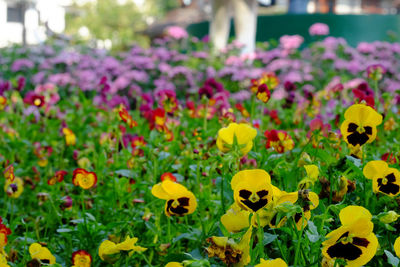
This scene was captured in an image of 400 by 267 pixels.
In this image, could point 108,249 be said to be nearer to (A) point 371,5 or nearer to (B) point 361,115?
(B) point 361,115

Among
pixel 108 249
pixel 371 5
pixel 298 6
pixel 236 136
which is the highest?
pixel 371 5

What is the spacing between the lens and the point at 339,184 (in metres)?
1.22

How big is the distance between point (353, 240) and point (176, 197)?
38 cm

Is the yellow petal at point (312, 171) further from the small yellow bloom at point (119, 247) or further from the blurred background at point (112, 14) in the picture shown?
the blurred background at point (112, 14)

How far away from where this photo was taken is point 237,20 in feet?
22.8

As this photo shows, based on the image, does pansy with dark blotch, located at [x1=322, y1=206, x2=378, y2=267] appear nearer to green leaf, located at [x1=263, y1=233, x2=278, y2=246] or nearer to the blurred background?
green leaf, located at [x1=263, y1=233, x2=278, y2=246]

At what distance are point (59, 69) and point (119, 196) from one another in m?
4.07

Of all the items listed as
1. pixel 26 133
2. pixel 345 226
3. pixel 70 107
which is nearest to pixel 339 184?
pixel 345 226

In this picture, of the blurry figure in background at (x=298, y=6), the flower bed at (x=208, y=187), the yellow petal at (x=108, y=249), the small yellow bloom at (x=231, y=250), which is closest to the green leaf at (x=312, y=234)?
the flower bed at (x=208, y=187)

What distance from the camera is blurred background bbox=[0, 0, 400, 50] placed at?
21125 mm

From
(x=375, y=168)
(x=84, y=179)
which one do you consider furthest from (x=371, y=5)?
(x=375, y=168)

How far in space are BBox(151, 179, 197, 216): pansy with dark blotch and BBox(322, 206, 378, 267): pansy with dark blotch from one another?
318 mm

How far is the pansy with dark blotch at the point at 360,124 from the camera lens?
120 centimetres

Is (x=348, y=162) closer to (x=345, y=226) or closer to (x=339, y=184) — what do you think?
(x=339, y=184)
